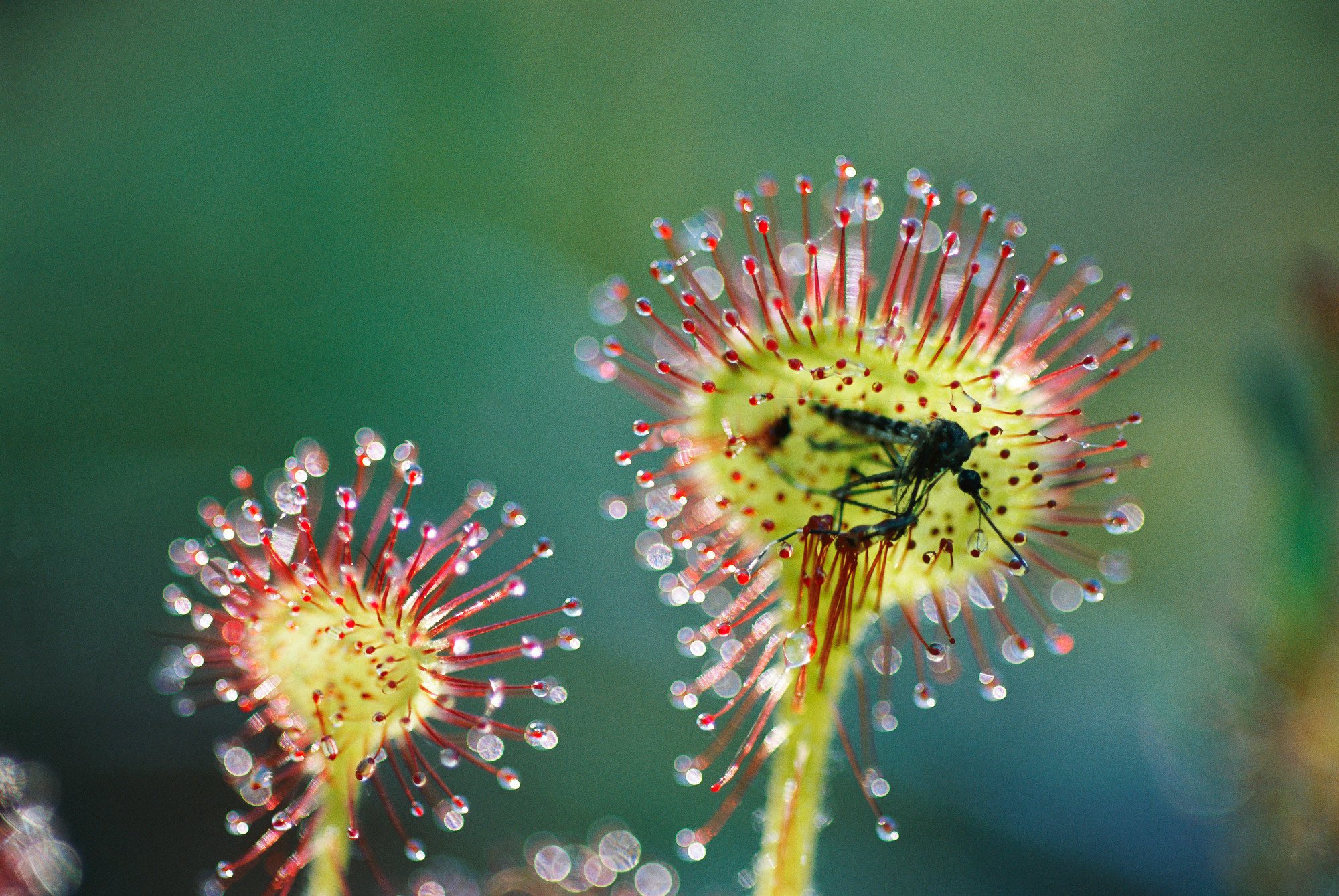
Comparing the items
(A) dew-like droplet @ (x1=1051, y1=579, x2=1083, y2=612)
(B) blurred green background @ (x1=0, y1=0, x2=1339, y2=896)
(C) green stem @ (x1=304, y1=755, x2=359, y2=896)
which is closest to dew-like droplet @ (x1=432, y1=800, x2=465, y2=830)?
(C) green stem @ (x1=304, y1=755, x2=359, y2=896)

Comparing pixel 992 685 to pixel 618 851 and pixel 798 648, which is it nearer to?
pixel 798 648

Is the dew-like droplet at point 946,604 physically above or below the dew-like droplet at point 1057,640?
above

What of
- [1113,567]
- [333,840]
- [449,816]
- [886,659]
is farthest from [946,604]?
[333,840]

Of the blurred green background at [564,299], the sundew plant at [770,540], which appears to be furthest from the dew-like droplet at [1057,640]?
the blurred green background at [564,299]

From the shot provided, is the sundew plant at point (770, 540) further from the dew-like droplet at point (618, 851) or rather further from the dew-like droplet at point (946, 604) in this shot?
the dew-like droplet at point (618, 851)

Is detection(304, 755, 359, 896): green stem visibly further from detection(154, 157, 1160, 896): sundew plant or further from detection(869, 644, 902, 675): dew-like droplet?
detection(869, 644, 902, 675): dew-like droplet
